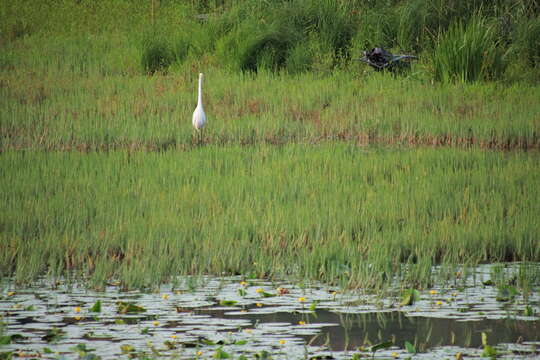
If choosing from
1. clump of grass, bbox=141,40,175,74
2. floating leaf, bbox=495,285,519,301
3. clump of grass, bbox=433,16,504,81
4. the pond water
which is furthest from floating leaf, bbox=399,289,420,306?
clump of grass, bbox=141,40,175,74

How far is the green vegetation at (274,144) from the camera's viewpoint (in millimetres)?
6043

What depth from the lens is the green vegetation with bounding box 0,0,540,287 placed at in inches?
238

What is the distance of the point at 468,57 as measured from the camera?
13.5m

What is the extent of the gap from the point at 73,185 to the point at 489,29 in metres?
7.66

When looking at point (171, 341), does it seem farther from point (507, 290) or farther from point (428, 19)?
point (428, 19)

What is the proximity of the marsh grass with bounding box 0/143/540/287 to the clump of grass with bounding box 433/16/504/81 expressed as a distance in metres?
4.06

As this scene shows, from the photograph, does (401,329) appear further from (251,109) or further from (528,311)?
(251,109)

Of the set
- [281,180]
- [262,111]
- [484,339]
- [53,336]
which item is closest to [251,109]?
[262,111]

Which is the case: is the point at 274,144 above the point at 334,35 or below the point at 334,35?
below

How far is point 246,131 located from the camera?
434 inches

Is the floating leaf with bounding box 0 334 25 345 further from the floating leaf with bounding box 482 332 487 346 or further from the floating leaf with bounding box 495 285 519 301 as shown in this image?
the floating leaf with bounding box 495 285 519 301

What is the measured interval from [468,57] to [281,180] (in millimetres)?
6078

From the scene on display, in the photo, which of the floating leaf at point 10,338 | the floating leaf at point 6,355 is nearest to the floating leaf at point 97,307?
the floating leaf at point 10,338

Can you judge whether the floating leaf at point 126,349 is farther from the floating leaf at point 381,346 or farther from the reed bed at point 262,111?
the reed bed at point 262,111
